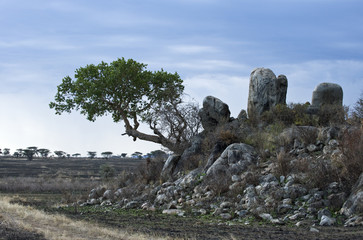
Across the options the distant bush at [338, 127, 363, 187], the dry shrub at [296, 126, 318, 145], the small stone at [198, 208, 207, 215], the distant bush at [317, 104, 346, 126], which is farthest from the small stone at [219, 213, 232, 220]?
→ the distant bush at [317, 104, 346, 126]

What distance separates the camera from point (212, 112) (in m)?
27.9

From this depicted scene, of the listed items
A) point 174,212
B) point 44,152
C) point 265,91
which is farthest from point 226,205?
point 44,152

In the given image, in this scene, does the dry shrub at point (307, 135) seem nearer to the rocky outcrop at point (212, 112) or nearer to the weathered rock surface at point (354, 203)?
the weathered rock surface at point (354, 203)

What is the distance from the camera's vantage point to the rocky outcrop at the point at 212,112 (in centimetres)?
2770

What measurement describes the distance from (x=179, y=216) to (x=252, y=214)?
328 cm

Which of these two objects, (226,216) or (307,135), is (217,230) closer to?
(226,216)

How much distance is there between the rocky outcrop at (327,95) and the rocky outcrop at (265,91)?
6.95ft

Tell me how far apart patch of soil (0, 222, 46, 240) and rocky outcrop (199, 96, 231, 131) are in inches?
645

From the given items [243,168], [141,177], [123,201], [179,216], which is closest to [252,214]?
[179,216]

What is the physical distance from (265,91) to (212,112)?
12.1 ft

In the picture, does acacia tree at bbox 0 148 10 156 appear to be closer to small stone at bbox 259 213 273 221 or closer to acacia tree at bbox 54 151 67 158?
acacia tree at bbox 54 151 67 158

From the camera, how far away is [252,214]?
15.9m

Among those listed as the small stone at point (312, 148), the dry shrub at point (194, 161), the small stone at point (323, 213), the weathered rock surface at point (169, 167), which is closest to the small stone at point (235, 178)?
the small stone at point (312, 148)

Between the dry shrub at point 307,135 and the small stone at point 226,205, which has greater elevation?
the dry shrub at point 307,135
